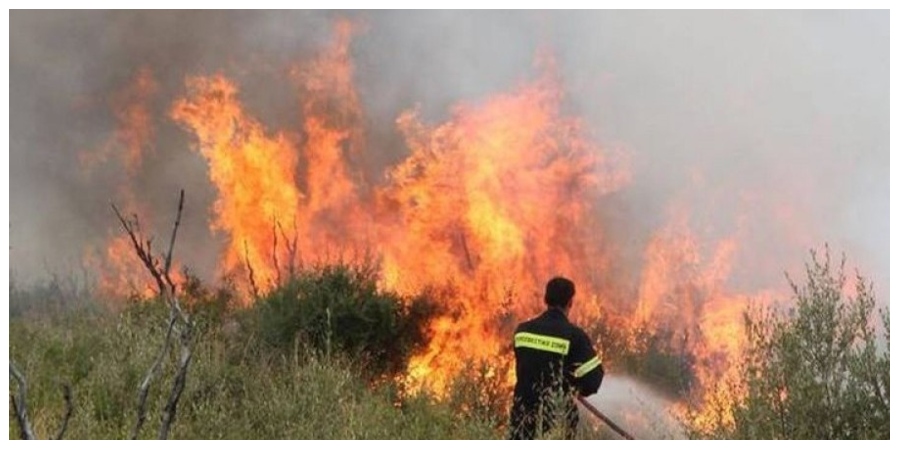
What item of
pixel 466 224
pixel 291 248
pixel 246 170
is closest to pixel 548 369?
pixel 466 224

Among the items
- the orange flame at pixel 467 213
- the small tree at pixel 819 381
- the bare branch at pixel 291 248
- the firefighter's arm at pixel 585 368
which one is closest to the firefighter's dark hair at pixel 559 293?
the firefighter's arm at pixel 585 368

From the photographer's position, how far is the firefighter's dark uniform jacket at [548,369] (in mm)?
6754

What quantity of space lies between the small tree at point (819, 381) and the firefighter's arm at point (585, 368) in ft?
2.92

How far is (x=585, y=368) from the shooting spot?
673 cm

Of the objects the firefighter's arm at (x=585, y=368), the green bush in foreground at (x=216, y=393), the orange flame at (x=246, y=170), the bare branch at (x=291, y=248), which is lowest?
the green bush in foreground at (x=216, y=393)

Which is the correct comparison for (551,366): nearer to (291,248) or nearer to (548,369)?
(548,369)

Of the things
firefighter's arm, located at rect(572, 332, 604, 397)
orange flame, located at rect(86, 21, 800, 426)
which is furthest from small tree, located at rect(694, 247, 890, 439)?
orange flame, located at rect(86, 21, 800, 426)

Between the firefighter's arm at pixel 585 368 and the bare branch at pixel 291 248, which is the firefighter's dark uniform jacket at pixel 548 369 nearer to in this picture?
the firefighter's arm at pixel 585 368

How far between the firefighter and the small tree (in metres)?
0.97

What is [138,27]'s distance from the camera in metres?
11.7

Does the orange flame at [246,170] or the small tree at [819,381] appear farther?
the orange flame at [246,170]

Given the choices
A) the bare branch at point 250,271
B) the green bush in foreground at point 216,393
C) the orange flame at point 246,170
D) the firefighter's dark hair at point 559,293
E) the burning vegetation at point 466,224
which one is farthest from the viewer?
the orange flame at point 246,170

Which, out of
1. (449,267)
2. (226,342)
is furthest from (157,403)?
(449,267)

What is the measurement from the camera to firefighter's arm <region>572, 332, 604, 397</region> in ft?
22.1
